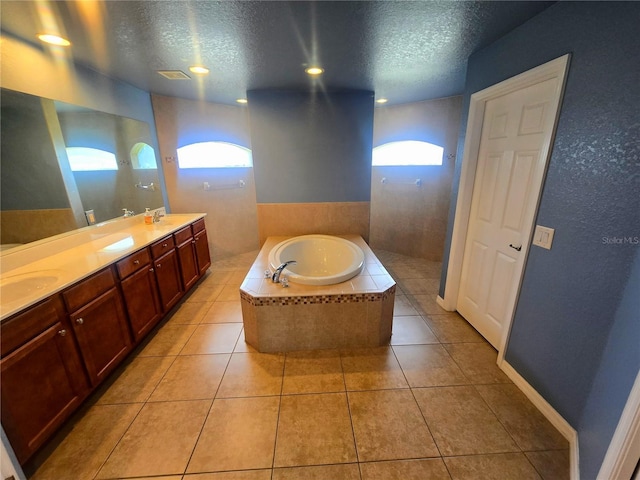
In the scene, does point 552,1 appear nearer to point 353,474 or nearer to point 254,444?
point 353,474

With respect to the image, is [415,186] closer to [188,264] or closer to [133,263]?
[188,264]

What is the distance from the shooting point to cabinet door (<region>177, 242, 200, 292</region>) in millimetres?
2881

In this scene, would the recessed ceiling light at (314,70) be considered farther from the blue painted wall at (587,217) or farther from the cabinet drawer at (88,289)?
the cabinet drawer at (88,289)

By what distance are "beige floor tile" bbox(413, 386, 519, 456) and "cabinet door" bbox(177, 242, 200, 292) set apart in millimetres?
2543

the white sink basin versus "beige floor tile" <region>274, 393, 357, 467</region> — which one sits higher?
the white sink basin

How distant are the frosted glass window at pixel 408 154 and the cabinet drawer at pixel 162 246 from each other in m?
3.23

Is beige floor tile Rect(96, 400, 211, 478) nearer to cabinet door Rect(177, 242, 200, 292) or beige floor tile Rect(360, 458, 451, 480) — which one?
beige floor tile Rect(360, 458, 451, 480)

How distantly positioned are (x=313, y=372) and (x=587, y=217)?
1.88 m

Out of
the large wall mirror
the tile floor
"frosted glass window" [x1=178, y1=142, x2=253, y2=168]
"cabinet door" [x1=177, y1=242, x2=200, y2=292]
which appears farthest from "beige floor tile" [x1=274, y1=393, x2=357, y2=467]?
"frosted glass window" [x1=178, y1=142, x2=253, y2=168]

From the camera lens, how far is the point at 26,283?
158cm

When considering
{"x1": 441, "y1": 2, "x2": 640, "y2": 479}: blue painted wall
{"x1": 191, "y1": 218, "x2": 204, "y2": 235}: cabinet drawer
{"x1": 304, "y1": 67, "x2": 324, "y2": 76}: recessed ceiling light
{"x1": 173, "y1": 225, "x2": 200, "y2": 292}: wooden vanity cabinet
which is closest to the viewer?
{"x1": 441, "y1": 2, "x2": 640, "y2": 479}: blue painted wall

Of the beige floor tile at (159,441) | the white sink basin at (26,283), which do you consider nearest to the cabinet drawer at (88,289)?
the white sink basin at (26,283)

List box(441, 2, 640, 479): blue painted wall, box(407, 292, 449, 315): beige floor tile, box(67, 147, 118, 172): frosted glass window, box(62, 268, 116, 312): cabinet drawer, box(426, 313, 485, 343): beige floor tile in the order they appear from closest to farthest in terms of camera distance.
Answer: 1. box(441, 2, 640, 479): blue painted wall
2. box(62, 268, 116, 312): cabinet drawer
3. box(67, 147, 118, 172): frosted glass window
4. box(426, 313, 485, 343): beige floor tile
5. box(407, 292, 449, 315): beige floor tile

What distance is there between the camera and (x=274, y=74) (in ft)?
8.39
